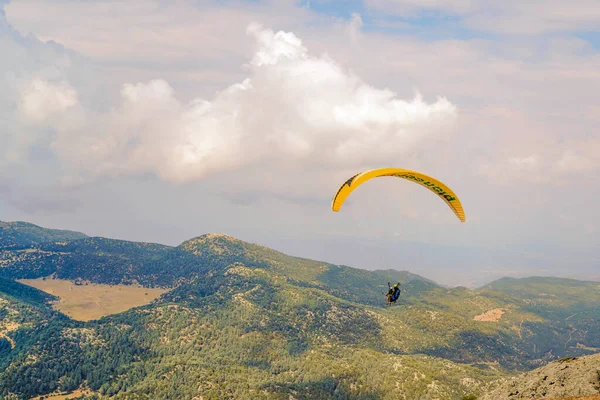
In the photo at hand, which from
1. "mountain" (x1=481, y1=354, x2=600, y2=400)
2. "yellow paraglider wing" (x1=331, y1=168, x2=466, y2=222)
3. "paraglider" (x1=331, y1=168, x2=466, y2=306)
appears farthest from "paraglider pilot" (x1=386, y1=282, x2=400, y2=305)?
"mountain" (x1=481, y1=354, x2=600, y2=400)

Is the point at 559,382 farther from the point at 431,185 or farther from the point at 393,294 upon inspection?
the point at 431,185

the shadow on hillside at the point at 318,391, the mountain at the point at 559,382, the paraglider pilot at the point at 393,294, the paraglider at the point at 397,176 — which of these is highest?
the paraglider at the point at 397,176

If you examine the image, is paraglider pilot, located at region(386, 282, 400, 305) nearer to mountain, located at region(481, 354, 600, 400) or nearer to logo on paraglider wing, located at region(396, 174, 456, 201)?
logo on paraglider wing, located at region(396, 174, 456, 201)

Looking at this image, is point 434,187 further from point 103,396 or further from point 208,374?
point 103,396

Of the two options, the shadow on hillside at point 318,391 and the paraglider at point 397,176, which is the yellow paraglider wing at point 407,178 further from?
the shadow on hillside at point 318,391

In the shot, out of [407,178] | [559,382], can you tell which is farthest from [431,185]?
[559,382]

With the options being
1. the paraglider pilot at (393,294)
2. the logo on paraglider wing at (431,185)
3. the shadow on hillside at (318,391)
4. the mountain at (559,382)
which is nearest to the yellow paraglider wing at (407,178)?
the logo on paraglider wing at (431,185)
